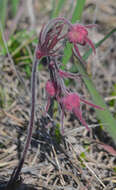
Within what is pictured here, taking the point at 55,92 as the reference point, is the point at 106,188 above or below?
below

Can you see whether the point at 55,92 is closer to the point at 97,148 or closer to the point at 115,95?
the point at 97,148

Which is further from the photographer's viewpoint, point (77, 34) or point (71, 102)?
point (71, 102)

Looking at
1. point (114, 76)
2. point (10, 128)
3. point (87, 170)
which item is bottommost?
point (87, 170)

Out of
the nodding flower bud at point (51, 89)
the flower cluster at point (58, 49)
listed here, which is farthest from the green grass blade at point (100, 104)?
the nodding flower bud at point (51, 89)

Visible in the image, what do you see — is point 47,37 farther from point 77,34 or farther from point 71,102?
point 71,102

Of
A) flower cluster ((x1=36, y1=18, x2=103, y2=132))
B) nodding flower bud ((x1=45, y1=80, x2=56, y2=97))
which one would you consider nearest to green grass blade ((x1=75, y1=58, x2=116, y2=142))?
flower cluster ((x1=36, y1=18, x2=103, y2=132))

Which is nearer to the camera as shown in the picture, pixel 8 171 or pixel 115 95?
pixel 8 171

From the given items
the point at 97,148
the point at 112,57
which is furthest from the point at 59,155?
the point at 112,57

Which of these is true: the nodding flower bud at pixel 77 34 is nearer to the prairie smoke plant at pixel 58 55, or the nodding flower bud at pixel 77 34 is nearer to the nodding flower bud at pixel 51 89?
the prairie smoke plant at pixel 58 55

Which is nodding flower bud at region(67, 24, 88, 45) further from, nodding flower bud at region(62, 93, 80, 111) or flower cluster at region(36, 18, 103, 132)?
nodding flower bud at region(62, 93, 80, 111)

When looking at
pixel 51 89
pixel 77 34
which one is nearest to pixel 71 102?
pixel 51 89

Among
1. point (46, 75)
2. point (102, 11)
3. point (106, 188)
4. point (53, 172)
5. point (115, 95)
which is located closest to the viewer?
point (106, 188)
